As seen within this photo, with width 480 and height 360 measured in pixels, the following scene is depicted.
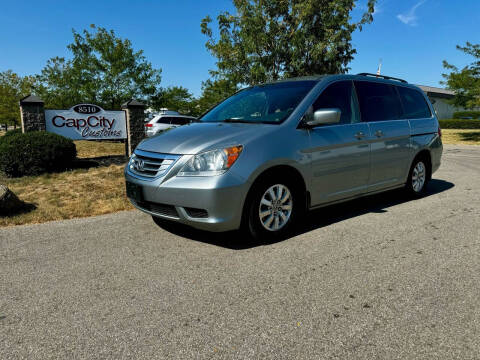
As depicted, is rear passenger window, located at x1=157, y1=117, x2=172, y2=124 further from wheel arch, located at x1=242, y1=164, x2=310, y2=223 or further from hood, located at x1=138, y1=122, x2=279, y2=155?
wheel arch, located at x1=242, y1=164, x2=310, y2=223

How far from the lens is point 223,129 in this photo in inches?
169

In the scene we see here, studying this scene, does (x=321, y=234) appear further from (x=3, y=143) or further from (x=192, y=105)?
(x=192, y=105)

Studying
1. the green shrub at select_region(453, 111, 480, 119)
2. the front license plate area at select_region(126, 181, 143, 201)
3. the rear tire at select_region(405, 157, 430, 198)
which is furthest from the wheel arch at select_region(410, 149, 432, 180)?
the green shrub at select_region(453, 111, 480, 119)

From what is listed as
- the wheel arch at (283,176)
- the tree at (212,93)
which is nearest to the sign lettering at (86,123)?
the wheel arch at (283,176)

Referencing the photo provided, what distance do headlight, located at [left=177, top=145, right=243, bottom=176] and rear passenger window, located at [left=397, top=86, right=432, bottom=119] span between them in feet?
11.3

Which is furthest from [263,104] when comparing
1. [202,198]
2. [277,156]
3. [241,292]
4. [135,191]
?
[241,292]

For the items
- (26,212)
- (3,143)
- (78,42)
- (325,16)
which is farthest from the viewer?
(78,42)

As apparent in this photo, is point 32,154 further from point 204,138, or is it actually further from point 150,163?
point 204,138

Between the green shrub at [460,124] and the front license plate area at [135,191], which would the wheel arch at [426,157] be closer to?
the front license plate area at [135,191]

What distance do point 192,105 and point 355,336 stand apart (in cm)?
3518

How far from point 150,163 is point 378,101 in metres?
3.40

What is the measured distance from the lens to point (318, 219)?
202 inches

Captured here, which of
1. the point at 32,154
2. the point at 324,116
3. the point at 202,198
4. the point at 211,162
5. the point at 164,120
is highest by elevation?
the point at 164,120

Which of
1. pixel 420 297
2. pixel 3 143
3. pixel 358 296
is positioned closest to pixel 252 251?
pixel 358 296
